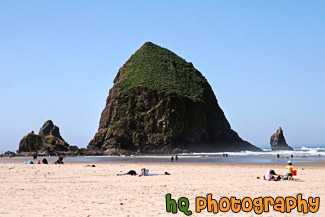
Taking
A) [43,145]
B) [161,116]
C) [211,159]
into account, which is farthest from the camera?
[161,116]

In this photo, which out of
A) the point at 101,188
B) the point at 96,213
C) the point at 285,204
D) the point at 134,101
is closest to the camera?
the point at 96,213

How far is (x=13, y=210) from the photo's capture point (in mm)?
16125

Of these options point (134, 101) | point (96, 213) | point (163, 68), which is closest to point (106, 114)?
point (134, 101)

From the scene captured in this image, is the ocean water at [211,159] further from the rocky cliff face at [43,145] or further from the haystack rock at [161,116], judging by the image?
the haystack rock at [161,116]

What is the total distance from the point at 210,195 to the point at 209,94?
143359mm

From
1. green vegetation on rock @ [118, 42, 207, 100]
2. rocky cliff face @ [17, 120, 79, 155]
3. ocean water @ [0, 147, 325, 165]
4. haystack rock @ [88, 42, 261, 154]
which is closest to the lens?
ocean water @ [0, 147, 325, 165]

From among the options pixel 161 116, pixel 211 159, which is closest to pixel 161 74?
pixel 161 116

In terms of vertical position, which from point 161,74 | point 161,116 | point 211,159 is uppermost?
point 161,74

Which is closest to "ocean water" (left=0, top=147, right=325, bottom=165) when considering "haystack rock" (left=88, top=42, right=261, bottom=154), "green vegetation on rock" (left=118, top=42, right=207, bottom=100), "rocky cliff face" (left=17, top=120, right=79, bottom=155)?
"rocky cliff face" (left=17, top=120, right=79, bottom=155)

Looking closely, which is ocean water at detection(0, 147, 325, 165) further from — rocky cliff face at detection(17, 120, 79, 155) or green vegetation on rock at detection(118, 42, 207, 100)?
green vegetation on rock at detection(118, 42, 207, 100)

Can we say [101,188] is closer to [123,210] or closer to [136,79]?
[123,210]

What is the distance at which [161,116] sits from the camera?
136 meters

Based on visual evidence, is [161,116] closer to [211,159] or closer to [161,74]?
[161,74]

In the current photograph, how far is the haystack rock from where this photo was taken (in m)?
132
